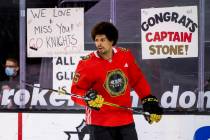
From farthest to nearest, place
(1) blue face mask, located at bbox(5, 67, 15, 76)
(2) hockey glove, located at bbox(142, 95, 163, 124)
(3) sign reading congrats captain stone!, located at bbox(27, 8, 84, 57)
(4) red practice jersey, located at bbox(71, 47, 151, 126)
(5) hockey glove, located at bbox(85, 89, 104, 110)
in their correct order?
(1) blue face mask, located at bbox(5, 67, 15, 76), (3) sign reading congrats captain stone!, located at bbox(27, 8, 84, 57), (2) hockey glove, located at bbox(142, 95, 163, 124), (4) red practice jersey, located at bbox(71, 47, 151, 126), (5) hockey glove, located at bbox(85, 89, 104, 110)

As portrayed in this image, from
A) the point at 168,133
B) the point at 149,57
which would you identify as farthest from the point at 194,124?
the point at 149,57

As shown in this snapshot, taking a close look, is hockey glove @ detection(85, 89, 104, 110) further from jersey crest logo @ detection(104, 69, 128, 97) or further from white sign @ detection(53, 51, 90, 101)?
white sign @ detection(53, 51, 90, 101)

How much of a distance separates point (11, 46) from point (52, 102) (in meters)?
0.74

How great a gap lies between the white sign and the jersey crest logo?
5.30 ft

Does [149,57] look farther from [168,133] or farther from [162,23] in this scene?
[168,133]

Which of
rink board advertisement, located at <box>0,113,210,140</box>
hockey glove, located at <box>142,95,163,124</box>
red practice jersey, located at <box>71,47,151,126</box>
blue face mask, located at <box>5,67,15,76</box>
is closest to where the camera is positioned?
red practice jersey, located at <box>71,47,151,126</box>

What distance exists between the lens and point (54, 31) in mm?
6625

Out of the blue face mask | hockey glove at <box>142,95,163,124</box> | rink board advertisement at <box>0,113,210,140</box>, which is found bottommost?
rink board advertisement at <box>0,113,210,140</box>

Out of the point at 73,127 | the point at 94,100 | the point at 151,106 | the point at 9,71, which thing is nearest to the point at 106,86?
the point at 94,100

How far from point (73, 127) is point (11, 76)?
876 millimetres

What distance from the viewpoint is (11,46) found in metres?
6.71

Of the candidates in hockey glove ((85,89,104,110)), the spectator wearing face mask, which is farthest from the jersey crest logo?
the spectator wearing face mask

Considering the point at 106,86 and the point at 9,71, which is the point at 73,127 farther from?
the point at 106,86

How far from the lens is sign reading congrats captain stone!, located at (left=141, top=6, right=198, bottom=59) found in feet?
21.1
